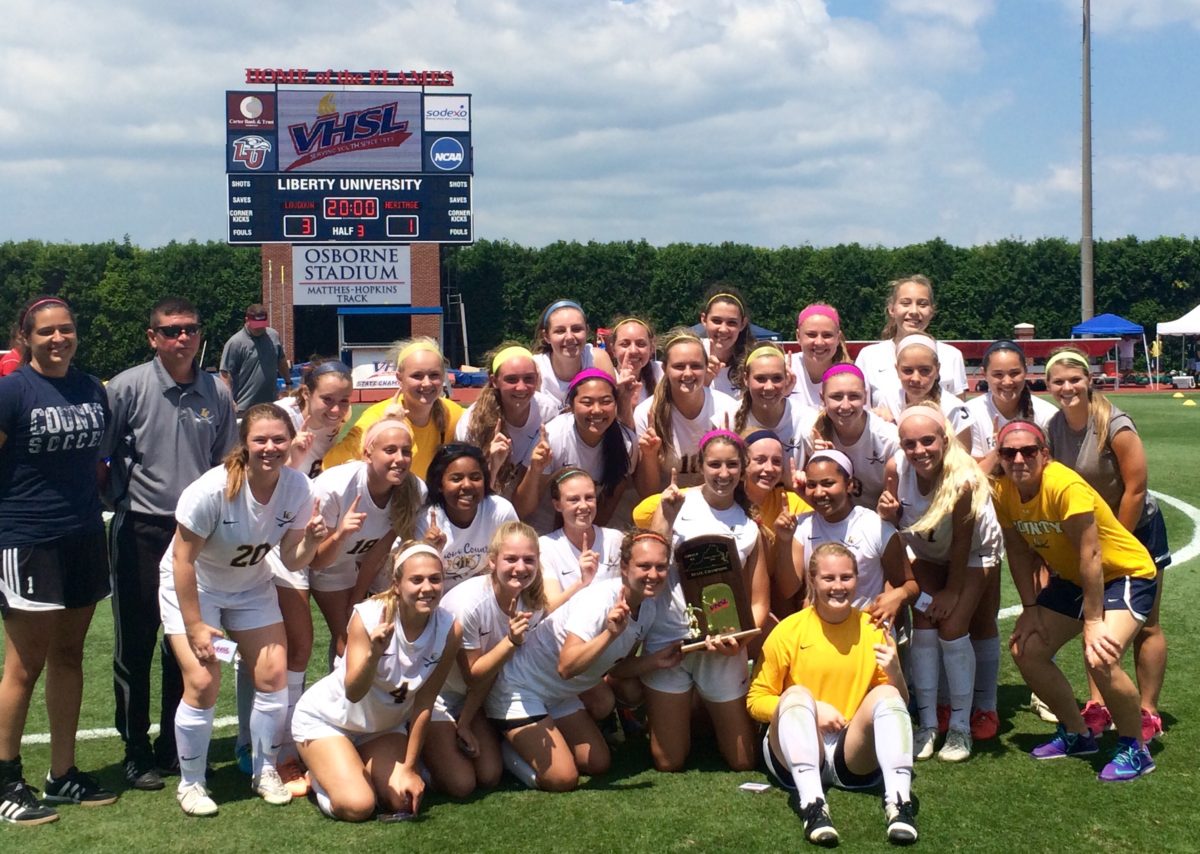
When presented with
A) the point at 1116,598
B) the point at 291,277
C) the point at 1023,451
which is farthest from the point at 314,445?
the point at 291,277

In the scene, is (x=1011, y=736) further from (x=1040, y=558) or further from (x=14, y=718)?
(x=14, y=718)

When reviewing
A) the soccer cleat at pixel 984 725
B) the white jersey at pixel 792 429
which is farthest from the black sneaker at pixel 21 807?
the soccer cleat at pixel 984 725

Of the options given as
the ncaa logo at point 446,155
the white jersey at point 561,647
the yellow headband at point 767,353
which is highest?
the ncaa logo at point 446,155

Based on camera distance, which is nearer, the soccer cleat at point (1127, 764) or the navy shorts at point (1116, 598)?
the soccer cleat at point (1127, 764)

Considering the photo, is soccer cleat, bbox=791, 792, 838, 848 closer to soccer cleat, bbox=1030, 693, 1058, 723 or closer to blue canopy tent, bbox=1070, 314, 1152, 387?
soccer cleat, bbox=1030, 693, 1058, 723

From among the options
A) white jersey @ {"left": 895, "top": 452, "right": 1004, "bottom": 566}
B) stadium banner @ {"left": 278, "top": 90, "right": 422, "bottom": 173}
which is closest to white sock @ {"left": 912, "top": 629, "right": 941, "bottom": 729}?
white jersey @ {"left": 895, "top": 452, "right": 1004, "bottom": 566}

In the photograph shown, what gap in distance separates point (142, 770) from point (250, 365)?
649 cm

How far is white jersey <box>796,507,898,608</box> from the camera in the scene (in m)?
4.85

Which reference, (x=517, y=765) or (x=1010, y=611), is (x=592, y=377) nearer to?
(x=517, y=765)

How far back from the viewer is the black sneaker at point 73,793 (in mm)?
4410

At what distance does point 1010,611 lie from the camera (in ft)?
23.7

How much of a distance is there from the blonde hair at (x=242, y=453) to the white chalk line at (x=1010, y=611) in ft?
4.55

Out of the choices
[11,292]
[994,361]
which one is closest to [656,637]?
[994,361]

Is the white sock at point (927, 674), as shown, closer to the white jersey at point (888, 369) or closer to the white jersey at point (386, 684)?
the white jersey at point (888, 369)
